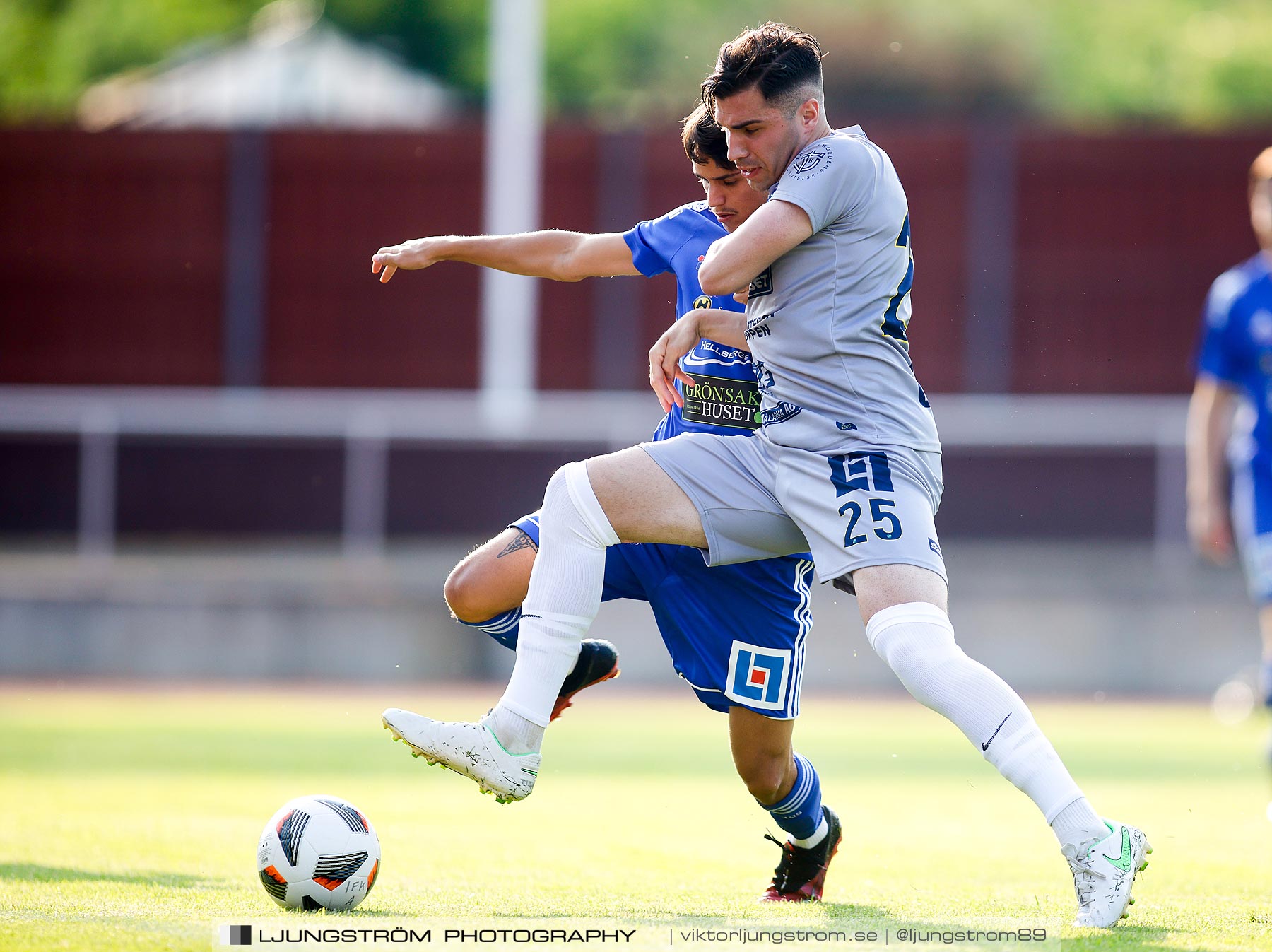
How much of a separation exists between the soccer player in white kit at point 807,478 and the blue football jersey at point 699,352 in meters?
0.30

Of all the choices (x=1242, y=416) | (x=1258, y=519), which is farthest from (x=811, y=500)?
(x=1242, y=416)

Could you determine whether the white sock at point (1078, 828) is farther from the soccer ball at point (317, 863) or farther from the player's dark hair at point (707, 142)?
the player's dark hair at point (707, 142)

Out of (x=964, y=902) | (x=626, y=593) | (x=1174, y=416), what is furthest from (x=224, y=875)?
(x=1174, y=416)

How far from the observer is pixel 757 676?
4656 mm

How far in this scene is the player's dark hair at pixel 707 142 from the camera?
4.48 meters

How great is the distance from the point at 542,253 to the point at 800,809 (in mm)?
1874

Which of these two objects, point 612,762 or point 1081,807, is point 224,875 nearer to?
point 1081,807

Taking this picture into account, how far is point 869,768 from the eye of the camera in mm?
8633

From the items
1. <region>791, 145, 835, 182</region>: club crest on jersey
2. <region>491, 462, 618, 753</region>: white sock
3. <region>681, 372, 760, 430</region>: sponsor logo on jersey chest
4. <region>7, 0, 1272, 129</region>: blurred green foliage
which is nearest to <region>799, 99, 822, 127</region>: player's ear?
<region>791, 145, 835, 182</region>: club crest on jersey

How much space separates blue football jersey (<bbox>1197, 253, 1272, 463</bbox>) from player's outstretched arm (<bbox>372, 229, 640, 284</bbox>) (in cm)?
391

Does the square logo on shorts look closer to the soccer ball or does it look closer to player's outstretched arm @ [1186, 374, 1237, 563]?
the soccer ball

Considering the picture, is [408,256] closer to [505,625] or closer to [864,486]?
[505,625]

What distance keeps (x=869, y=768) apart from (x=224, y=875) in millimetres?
4637

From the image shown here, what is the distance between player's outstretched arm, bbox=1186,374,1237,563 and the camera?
772cm
